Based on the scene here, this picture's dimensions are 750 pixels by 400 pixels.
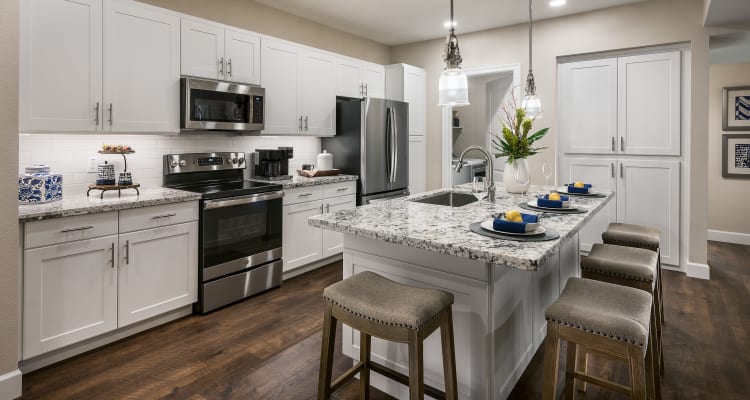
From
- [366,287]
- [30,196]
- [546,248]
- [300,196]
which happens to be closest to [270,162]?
[300,196]

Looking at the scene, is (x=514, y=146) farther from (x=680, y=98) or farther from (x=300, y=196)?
(x=680, y=98)

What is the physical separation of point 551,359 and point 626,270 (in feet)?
2.82

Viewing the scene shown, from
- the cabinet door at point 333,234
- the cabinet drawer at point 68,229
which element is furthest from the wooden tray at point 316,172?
the cabinet drawer at point 68,229

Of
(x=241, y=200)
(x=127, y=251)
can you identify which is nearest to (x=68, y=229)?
(x=127, y=251)

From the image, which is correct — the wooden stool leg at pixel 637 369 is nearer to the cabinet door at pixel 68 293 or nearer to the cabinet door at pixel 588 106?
the cabinet door at pixel 68 293

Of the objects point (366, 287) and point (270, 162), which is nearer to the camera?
point (366, 287)

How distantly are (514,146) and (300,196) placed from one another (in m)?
1.97

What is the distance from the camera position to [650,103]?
4.16m

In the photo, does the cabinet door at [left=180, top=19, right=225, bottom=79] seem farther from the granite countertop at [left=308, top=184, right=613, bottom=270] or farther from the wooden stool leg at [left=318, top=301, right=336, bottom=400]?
the wooden stool leg at [left=318, top=301, right=336, bottom=400]

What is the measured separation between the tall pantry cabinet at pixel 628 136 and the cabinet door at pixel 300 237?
2.82 metres

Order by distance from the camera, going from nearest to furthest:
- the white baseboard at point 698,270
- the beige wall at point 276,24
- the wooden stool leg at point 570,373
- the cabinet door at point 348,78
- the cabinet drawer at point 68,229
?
the wooden stool leg at point 570,373 → the cabinet drawer at point 68,229 → the beige wall at point 276,24 → the white baseboard at point 698,270 → the cabinet door at point 348,78

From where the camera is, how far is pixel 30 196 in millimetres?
2406

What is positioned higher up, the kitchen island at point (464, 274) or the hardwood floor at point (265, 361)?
the kitchen island at point (464, 274)

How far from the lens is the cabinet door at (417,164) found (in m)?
5.36
